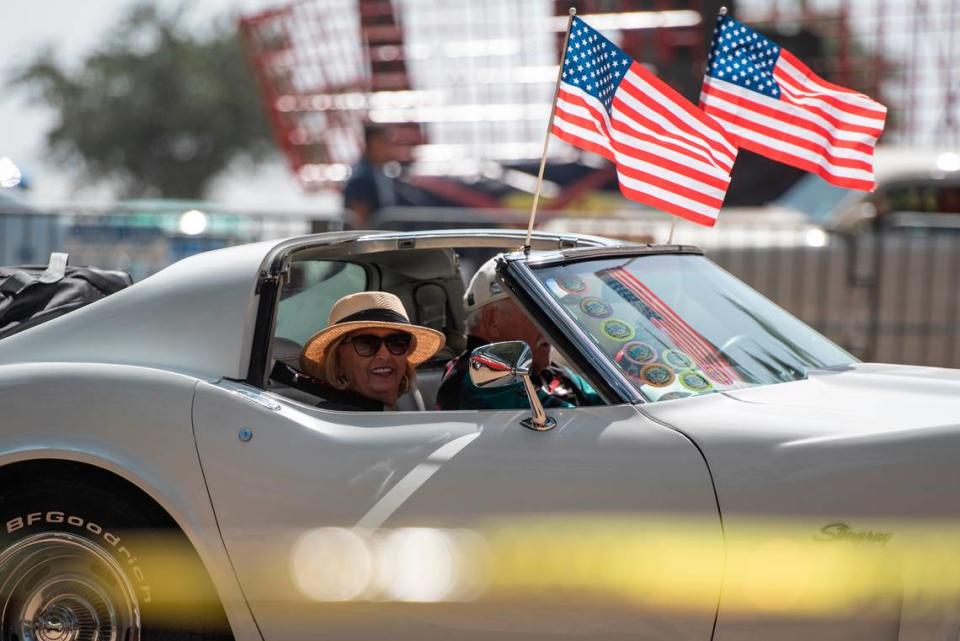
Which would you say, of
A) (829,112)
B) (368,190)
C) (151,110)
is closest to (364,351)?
(829,112)

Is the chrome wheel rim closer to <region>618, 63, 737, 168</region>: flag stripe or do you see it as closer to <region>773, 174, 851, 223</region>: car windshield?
<region>618, 63, 737, 168</region>: flag stripe

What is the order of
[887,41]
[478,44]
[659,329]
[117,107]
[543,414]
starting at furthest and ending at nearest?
[117,107], [478,44], [887,41], [659,329], [543,414]

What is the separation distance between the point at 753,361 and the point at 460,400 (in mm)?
819

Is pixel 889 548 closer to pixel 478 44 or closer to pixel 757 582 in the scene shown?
pixel 757 582

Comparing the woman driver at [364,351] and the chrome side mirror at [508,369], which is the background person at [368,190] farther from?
the chrome side mirror at [508,369]

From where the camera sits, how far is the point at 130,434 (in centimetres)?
329

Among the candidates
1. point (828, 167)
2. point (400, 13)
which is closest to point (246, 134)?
point (400, 13)

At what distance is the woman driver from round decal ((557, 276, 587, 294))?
48 centimetres

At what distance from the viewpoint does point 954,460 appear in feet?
9.32

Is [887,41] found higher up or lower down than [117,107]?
higher up

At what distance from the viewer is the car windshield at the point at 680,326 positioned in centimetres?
340

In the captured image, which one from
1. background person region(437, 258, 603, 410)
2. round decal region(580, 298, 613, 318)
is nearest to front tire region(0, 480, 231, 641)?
background person region(437, 258, 603, 410)

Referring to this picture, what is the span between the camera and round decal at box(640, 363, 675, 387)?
3.34 metres

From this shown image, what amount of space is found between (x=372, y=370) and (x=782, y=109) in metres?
1.72
